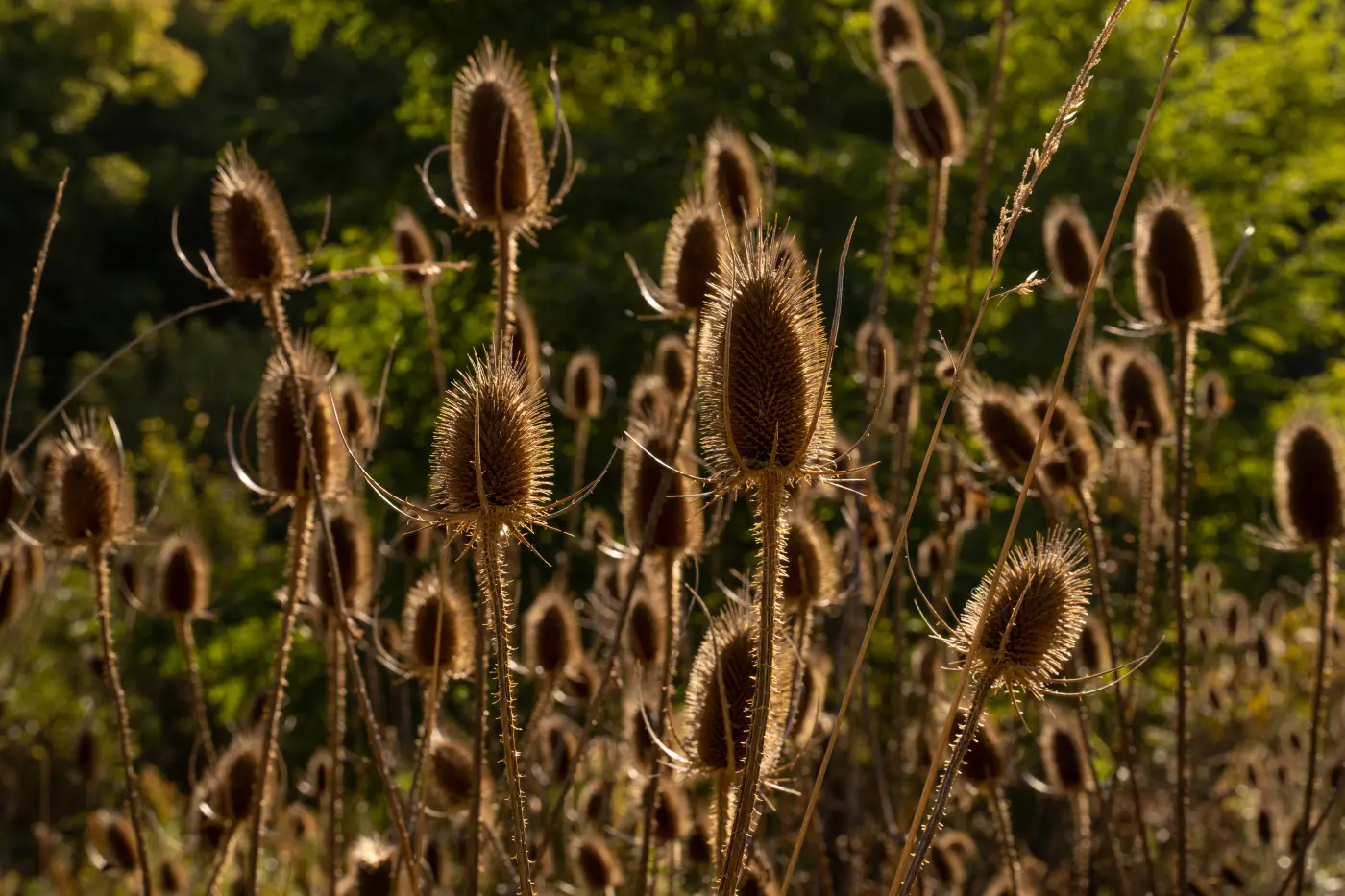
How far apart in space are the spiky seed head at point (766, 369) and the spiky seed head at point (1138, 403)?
2.09 metres

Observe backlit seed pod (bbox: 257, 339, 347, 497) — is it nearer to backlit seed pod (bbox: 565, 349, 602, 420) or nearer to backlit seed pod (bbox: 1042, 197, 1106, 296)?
backlit seed pod (bbox: 565, 349, 602, 420)

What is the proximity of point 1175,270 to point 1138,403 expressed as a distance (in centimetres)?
55

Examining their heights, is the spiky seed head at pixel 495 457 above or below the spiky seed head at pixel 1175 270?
below

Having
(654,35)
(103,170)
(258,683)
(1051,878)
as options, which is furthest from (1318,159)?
(103,170)

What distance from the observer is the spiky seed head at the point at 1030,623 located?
1536mm

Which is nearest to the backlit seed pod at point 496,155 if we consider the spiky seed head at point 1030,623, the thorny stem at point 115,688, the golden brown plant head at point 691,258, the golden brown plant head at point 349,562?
the golden brown plant head at point 691,258

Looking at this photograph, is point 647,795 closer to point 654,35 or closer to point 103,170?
point 654,35

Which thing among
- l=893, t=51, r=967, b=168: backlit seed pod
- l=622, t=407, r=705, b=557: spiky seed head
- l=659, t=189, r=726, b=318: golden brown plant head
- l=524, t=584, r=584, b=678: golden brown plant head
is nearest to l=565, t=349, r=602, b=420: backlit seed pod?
l=524, t=584, r=584, b=678: golden brown plant head

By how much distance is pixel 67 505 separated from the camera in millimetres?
2451

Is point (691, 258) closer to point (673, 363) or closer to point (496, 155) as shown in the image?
point (496, 155)

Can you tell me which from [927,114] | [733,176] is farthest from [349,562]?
[927,114]

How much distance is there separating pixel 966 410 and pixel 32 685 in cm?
871

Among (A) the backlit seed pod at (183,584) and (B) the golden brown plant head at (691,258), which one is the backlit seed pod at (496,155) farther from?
(A) the backlit seed pod at (183,584)

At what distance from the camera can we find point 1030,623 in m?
1.56
